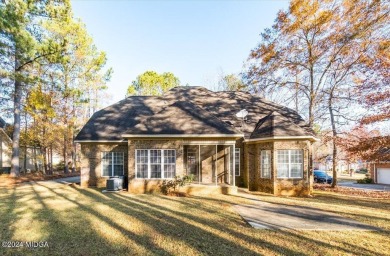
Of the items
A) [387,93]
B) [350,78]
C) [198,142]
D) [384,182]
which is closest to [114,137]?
[198,142]

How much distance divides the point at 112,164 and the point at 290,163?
11.7 metres

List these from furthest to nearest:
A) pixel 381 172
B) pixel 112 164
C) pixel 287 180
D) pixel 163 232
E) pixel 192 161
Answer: pixel 381 172 → pixel 192 161 → pixel 112 164 → pixel 287 180 → pixel 163 232

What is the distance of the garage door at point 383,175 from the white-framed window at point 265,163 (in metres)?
18.9

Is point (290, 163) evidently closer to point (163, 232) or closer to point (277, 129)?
point (277, 129)

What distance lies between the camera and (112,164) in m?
14.9

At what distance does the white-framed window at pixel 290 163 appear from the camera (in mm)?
12945

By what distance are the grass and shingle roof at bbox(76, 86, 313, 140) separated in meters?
4.82

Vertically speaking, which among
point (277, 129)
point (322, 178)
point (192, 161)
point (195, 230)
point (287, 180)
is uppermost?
point (277, 129)

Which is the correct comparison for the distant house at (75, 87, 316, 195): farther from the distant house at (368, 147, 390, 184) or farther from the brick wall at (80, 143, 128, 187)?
the distant house at (368, 147, 390, 184)

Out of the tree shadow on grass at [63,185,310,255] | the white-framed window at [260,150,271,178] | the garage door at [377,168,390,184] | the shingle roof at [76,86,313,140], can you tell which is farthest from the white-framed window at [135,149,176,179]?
the garage door at [377,168,390,184]

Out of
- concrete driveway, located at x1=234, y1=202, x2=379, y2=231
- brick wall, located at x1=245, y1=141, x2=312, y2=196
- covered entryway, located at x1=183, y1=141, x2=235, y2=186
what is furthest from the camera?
covered entryway, located at x1=183, y1=141, x2=235, y2=186

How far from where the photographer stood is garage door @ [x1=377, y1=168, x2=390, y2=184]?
23109 mm

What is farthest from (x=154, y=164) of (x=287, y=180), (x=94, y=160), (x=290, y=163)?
(x=290, y=163)

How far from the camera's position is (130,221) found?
719cm
